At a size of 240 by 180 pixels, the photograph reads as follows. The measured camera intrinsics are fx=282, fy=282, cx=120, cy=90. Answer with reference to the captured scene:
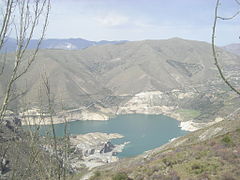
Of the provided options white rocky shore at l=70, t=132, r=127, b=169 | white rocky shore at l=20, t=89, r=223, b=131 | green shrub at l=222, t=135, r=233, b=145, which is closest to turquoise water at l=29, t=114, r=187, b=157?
white rocky shore at l=70, t=132, r=127, b=169

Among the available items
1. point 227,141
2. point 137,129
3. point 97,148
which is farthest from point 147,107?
point 227,141

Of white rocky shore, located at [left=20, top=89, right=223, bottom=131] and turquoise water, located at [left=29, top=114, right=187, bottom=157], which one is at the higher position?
white rocky shore, located at [left=20, top=89, right=223, bottom=131]

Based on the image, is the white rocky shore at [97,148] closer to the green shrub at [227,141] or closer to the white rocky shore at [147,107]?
the white rocky shore at [147,107]

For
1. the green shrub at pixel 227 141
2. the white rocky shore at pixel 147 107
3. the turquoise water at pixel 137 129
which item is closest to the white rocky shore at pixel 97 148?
the turquoise water at pixel 137 129

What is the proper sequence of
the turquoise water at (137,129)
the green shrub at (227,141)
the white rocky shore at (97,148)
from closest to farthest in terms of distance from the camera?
the green shrub at (227,141), the white rocky shore at (97,148), the turquoise water at (137,129)

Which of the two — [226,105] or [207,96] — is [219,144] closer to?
[226,105]

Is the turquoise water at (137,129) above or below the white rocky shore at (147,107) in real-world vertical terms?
below

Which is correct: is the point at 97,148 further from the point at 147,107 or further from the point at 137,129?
the point at 147,107

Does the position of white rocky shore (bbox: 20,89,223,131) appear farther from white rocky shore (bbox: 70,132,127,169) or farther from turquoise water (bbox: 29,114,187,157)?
white rocky shore (bbox: 70,132,127,169)
